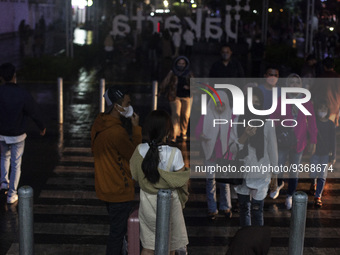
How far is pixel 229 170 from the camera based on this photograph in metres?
7.12

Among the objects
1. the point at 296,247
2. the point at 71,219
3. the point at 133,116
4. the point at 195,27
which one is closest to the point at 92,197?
the point at 71,219

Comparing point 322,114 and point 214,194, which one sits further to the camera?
point 322,114

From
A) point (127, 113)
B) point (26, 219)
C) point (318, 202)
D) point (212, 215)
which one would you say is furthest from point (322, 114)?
point (26, 219)

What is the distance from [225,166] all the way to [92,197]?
2.62m

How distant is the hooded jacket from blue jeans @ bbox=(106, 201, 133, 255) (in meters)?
0.09

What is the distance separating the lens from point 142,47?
29.6 metres

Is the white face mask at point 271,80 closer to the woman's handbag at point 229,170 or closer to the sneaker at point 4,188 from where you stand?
the woman's handbag at point 229,170

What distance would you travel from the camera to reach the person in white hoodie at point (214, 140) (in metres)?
8.01

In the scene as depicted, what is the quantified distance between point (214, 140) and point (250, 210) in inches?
45.0

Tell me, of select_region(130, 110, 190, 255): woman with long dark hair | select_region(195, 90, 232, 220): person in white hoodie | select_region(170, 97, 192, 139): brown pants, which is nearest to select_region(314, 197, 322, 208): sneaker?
select_region(195, 90, 232, 220): person in white hoodie

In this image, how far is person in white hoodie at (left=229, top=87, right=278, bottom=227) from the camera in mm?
6934

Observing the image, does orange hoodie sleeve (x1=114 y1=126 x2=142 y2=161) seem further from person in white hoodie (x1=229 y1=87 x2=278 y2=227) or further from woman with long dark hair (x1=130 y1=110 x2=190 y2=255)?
person in white hoodie (x1=229 y1=87 x2=278 y2=227)

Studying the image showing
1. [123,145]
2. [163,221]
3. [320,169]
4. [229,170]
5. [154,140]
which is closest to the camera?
[163,221]

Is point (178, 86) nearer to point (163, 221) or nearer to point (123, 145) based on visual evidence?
point (123, 145)
